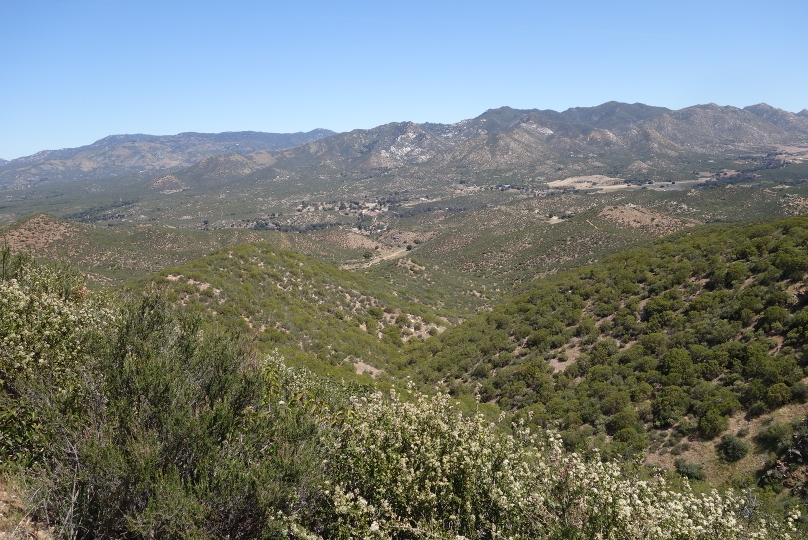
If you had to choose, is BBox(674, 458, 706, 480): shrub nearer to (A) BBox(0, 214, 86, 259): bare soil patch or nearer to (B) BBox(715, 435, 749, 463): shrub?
(B) BBox(715, 435, 749, 463): shrub

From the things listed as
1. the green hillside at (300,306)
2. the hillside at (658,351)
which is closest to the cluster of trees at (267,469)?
the hillside at (658,351)

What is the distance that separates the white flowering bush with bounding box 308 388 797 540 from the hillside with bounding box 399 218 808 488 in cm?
1180

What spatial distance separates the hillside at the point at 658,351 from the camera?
19594 millimetres

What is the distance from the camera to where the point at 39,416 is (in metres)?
8.76

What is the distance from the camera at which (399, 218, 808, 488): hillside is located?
64.3 feet

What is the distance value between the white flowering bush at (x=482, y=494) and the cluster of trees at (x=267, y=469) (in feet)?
0.12

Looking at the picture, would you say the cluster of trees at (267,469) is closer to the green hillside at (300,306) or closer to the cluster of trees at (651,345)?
the cluster of trees at (651,345)

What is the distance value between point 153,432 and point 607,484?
8297mm

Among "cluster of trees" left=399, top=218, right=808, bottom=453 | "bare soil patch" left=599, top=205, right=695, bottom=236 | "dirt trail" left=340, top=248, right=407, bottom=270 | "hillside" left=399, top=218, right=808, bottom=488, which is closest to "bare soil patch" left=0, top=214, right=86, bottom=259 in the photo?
"dirt trail" left=340, top=248, right=407, bottom=270

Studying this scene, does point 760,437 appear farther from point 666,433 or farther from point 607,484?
point 607,484

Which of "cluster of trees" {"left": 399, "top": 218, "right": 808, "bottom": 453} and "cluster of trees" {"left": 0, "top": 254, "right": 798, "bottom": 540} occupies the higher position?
"cluster of trees" {"left": 0, "top": 254, "right": 798, "bottom": 540}

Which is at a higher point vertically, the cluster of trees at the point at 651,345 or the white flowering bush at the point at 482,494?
the white flowering bush at the point at 482,494

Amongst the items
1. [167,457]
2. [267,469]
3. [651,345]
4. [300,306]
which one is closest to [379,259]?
[300,306]

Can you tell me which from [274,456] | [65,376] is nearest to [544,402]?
[274,456]
